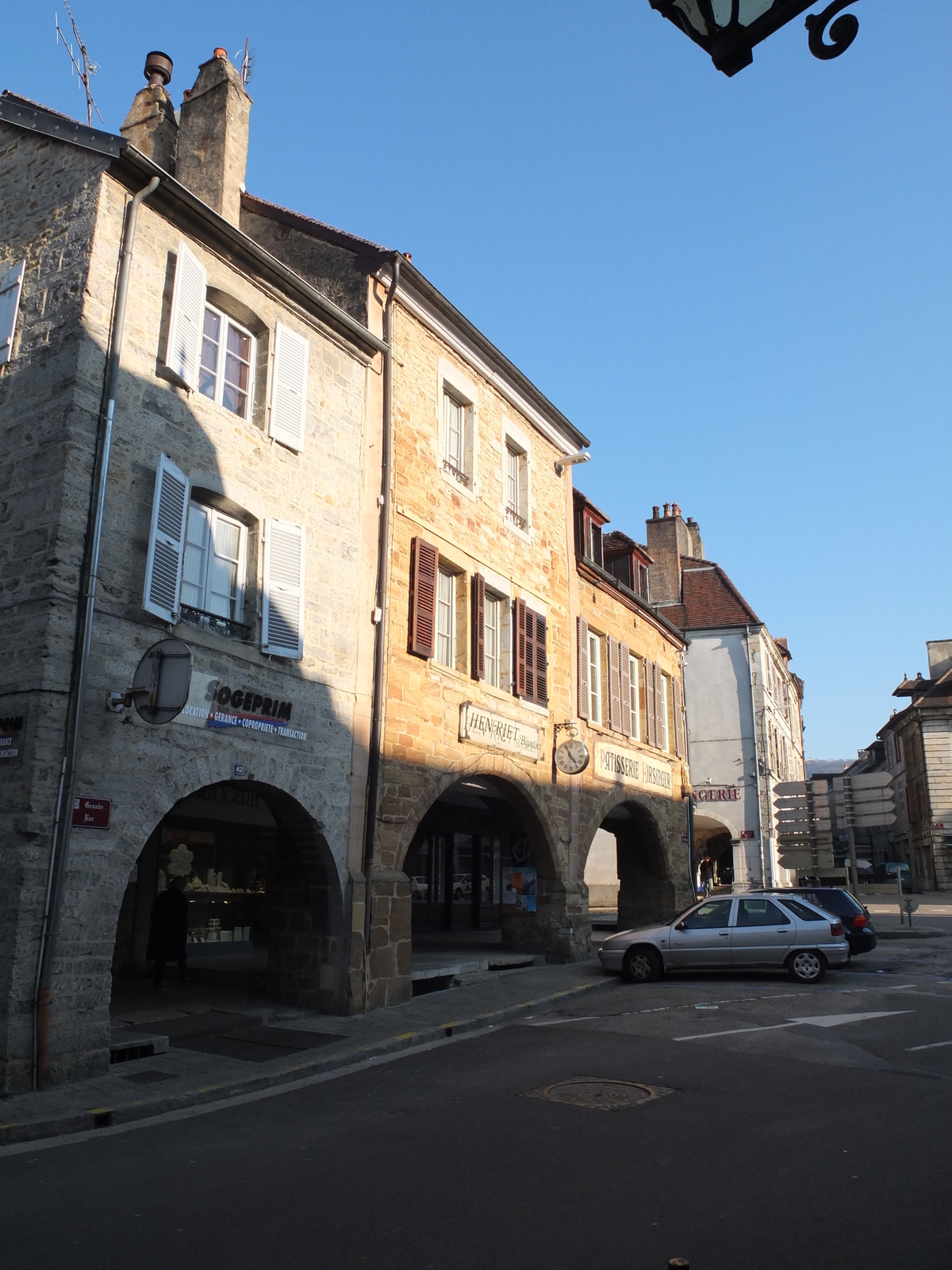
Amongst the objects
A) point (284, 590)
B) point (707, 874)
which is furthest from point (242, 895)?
point (707, 874)

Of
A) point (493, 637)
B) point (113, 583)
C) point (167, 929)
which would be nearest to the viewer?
point (113, 583)

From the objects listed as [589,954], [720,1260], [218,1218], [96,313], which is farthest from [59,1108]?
[589,954]

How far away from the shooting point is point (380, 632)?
13078 mm

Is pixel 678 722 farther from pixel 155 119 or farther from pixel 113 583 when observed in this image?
pixel 113 583

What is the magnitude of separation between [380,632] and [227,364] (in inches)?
149

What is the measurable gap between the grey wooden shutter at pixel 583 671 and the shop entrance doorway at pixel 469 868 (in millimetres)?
2270

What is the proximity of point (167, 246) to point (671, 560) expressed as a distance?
27.0 m

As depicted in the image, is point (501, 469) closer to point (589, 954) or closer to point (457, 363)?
point (457, 363)

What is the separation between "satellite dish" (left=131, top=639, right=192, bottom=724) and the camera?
895 cm

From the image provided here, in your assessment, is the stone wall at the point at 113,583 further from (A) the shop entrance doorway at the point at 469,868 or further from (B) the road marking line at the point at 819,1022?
(A) the shop entrance doorway at the point at 469,868

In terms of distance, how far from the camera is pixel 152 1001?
1223cm

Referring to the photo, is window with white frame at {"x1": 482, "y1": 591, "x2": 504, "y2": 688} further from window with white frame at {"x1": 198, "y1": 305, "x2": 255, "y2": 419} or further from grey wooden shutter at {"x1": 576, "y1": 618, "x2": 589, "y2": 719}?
window with white frame at {"x1": 198, "y1": 305, "x2": 255, "y2": 419}

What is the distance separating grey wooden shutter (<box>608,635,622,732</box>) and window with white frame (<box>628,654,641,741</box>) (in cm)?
102

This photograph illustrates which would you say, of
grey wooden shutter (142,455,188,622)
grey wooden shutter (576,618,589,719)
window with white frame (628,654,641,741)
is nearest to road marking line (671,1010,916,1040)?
grey wooden shutter (142,455,188,622)
